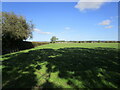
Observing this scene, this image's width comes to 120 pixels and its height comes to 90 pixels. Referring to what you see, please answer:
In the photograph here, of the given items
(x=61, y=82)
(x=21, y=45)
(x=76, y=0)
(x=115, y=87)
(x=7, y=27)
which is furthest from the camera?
(x=21, y=45)

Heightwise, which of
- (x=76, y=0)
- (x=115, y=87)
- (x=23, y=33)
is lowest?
(x=115, y=87)

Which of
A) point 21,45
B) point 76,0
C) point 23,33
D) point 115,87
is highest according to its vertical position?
point 76,0

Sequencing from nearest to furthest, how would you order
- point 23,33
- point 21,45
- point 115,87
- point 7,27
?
point 115,87 → point 7,27 → point 23,33 → point 21,45

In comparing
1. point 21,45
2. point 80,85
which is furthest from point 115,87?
point 21,45

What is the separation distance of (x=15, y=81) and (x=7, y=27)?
10.8 meters

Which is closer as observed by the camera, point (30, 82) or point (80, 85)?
point (80, 85)

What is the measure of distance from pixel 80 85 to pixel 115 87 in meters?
0.94

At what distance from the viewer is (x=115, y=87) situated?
183 centimetres

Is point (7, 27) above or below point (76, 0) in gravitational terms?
below

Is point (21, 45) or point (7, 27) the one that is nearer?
point (7, 27)

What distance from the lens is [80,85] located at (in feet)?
6.28

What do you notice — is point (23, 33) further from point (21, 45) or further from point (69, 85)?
point (69, 85)

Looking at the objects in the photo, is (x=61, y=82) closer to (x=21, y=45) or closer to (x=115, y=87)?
(x=115, y=87)

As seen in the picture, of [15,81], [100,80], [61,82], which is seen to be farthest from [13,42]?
[100,80]
